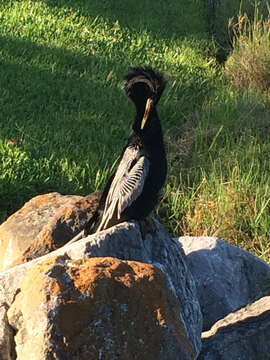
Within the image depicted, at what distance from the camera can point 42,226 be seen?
424cm

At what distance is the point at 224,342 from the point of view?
338 centimetres

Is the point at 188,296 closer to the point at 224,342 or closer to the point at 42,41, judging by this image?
the point at 224,342

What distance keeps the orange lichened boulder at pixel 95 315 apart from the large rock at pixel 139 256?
13cm

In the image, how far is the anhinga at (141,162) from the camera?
3.49 m

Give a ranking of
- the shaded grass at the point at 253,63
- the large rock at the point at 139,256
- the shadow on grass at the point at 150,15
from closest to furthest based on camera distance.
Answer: the large rock at the point at 139,256, the shaded grass at the point at 253,63, the shadow on grass at the point at 150,15

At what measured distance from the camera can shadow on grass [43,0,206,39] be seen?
340 inches

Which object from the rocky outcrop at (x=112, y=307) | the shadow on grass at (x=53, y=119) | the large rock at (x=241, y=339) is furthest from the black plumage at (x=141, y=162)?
the shadow on grass at (x=53, y=119)

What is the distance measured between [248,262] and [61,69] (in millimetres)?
3671

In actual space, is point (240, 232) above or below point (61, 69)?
below

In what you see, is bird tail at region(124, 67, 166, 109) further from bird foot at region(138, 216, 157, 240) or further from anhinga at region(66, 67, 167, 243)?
bird foot at region(138, 216, 157, 240)

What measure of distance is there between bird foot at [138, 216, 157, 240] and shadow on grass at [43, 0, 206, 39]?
5.24 meters

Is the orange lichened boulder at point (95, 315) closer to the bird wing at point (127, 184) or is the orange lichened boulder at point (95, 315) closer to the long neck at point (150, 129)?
the bird wing at point (127, 184)

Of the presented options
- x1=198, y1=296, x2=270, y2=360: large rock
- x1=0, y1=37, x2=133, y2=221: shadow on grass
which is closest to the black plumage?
x1=198, y1=296, x2=270, y2=360: large rock

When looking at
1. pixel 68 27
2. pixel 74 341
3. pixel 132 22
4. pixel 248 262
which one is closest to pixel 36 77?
pixel 68 27
